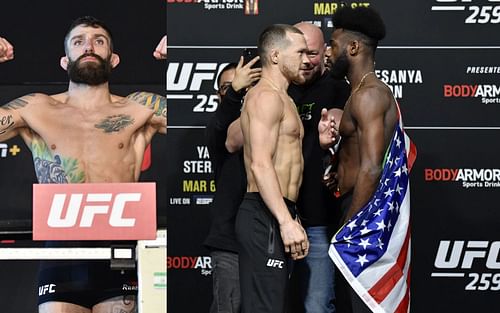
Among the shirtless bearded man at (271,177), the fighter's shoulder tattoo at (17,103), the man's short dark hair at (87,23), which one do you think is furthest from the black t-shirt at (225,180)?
the fighter's shoulder tattoo at (17,103)

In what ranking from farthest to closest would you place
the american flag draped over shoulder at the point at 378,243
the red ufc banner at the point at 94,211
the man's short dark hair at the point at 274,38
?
the red ufc banner at the point at 94,211
the man's short dark hair at the point at 274,38
the american flag draped over shoulder at the point at 378,243

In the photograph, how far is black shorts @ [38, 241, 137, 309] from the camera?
4988 millimetres

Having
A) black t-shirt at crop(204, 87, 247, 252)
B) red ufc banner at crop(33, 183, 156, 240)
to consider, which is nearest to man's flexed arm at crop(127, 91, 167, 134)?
red ufc banner at crop(33, 183, 156, 240)

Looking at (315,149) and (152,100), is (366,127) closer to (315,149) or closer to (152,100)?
(315,149)

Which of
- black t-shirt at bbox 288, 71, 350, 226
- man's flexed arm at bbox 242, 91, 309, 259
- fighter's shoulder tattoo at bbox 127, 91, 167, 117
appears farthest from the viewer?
fighter's shoulder tattoo at bbox 127, 91, 167, 117

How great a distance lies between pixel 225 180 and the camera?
14.1ft

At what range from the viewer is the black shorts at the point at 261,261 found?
12.8ft

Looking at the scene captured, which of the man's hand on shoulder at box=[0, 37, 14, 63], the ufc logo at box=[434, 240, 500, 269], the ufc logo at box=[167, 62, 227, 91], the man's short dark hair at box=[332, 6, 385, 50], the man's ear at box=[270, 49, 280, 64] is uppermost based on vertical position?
the man's short dark hair at box=[332, 6, 385, 50]

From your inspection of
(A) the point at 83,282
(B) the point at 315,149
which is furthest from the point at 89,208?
(B) the point at 315,149

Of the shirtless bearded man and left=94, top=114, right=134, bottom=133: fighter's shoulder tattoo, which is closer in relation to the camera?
the shirtless bearded man

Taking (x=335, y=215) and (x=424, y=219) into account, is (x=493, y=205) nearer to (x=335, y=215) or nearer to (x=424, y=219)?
(x=424, y=219)

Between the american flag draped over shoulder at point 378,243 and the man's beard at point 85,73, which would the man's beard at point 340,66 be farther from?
the man's beard at point 85,73

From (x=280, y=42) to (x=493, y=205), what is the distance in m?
1.69

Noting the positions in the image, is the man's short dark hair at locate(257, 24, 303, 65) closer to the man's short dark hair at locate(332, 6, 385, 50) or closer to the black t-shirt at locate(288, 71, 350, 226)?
the man's short dark hair at locate(332, 6, 385, 50)
